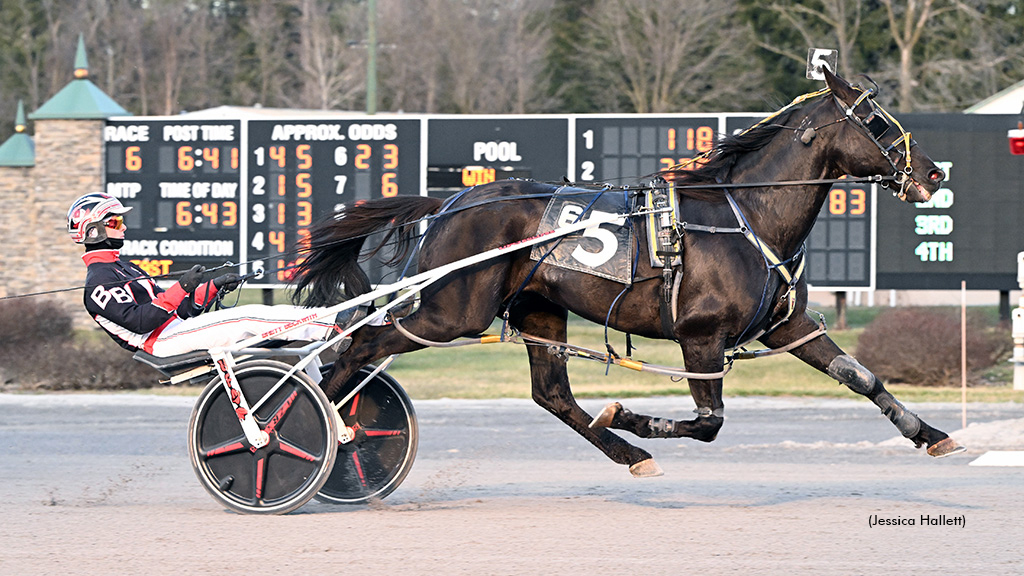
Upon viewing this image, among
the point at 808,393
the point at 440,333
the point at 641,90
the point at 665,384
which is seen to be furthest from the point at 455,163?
the point at 641,90

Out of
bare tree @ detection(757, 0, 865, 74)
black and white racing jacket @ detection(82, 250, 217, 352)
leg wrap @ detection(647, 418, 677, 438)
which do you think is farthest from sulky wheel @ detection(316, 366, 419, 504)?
bare tree @ detection(757, 0, 865, 74)

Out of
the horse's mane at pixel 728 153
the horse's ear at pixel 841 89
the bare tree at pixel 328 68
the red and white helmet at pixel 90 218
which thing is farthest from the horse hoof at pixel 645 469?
the bare tree at pixel 328 68

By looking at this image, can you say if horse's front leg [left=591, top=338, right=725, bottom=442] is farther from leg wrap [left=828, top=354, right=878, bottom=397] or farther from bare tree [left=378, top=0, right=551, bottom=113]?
bare tree [left=378, top=0, right=551, bottom=113]

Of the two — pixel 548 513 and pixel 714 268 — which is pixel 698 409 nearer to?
pixel 714 268

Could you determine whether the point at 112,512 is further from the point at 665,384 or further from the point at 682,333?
the point at 665,384

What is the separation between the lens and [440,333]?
649cm

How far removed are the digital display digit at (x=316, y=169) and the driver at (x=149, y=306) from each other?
9.36 m

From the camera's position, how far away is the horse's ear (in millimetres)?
6336

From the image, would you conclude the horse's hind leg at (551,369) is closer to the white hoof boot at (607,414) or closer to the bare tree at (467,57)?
the white hoof boot at (607,414)

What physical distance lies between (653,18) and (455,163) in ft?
62.7

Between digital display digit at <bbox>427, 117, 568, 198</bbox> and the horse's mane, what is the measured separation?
9015 millimetres

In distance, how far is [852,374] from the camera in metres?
6.27

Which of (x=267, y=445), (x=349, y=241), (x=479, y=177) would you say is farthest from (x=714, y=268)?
(x=479, y=177)

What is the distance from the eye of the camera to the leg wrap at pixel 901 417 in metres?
6.22
